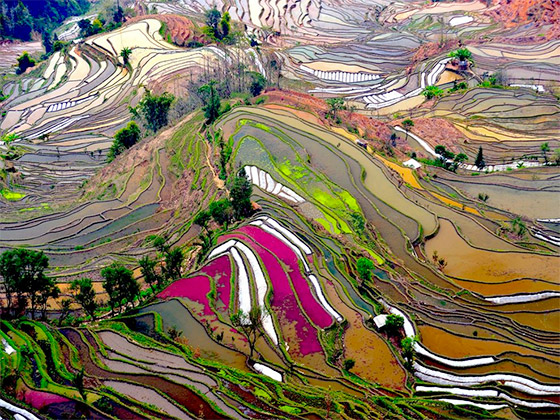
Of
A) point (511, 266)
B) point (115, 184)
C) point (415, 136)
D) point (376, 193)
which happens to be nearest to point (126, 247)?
point (115, 184)

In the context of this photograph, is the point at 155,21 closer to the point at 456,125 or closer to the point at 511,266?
the point at 456,125

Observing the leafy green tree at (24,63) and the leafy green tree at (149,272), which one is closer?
the leafy green tree at (149,272)

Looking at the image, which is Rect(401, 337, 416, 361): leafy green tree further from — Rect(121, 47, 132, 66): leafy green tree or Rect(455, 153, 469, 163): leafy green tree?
Rect(121, 47, 132, 66): leafy green tree

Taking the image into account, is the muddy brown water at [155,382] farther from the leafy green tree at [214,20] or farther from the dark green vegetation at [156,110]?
the leafy green tree at [214,20]

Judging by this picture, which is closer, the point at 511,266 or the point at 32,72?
the point at 511,266

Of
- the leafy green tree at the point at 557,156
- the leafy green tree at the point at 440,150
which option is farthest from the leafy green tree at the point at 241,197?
the leafy green tree at the point at 557,156

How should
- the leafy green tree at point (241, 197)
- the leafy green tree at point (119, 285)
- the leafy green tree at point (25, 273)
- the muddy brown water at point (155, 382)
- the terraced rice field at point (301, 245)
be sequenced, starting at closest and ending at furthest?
the muddy brown water at point (155, 382) < the terraced rice field at point (301, 245) < the leafy green tree at point (25, 273) < the leafy green tree at point (119, 285) < the leafy green tree at point (241, 197)

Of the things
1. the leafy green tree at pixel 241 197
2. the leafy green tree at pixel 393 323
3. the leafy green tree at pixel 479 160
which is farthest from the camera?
the leafy green tree at pixel 479 160
